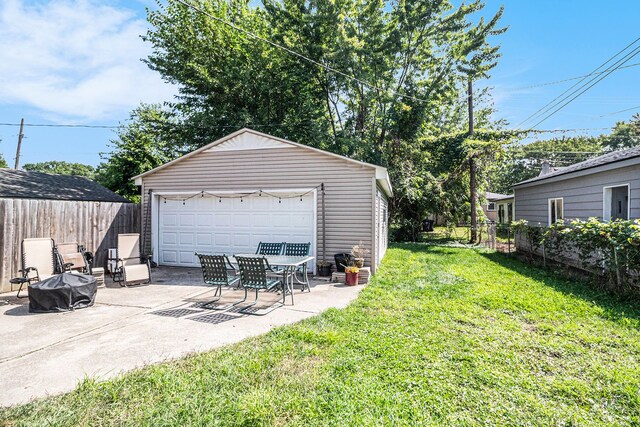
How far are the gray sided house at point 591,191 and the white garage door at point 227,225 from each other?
24.8ft

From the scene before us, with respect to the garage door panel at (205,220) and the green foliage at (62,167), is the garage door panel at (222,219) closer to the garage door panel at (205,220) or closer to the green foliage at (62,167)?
the garage door panel at (205,220)

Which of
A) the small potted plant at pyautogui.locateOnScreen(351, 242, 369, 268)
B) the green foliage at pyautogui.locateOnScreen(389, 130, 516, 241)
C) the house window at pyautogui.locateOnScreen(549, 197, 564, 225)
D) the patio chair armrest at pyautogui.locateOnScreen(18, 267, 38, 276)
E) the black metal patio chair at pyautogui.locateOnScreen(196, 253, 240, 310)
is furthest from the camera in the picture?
the green foliage at pyautogui.locateOnScreen(389, 130, 516, 241)

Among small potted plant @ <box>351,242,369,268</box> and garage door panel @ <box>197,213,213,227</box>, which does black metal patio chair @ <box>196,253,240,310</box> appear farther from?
garage door panel @ <box>197,213,213,227</box>

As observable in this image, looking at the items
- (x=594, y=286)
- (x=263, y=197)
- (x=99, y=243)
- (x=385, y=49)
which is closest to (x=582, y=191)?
(x=594, y=286)

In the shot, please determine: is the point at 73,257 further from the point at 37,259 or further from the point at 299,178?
the point at 299,178

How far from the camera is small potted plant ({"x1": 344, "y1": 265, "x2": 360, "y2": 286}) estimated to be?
7293mm

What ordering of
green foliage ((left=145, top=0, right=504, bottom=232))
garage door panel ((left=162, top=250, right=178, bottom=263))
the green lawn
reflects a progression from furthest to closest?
green foliage ((left=145, top=0, right=504, bottom=232)) → garage door panel ((left=162, top=250, right=178, bottom=263)) → the green lawn

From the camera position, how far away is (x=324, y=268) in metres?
8.35

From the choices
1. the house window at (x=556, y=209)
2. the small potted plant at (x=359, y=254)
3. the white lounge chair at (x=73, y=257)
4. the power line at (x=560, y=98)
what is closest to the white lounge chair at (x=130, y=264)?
the white lounge chair at (x=73, y=257)

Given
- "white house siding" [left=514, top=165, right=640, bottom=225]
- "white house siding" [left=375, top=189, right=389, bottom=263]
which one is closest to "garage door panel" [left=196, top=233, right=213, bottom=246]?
"white house siding" [left=375, top=189, right=389, bottom=263]

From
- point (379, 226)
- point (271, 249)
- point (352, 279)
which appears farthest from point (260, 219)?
point (379, 226)

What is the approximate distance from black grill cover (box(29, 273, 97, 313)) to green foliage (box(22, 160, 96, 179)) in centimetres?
6153

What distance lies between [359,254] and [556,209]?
8239 millimetres

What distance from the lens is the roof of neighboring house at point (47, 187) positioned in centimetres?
973
